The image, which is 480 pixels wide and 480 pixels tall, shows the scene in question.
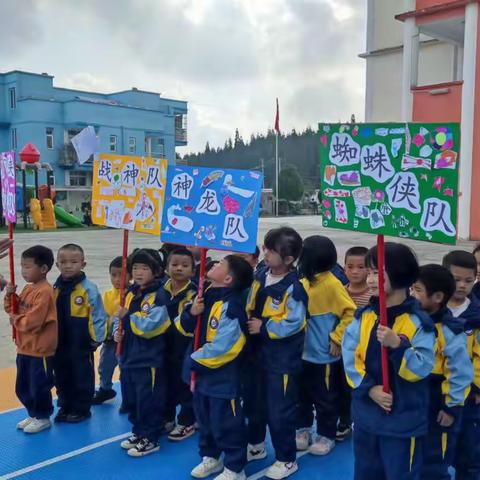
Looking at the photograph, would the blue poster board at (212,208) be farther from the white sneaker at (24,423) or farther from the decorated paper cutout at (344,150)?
the white sneaker at (24,423)

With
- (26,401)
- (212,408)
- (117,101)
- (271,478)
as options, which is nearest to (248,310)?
(212,408)

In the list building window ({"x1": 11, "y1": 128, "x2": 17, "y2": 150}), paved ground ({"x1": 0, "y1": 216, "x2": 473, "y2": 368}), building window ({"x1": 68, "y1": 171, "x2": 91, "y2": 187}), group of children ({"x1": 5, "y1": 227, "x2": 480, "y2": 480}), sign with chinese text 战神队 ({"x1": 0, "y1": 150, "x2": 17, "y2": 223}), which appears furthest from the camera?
building window ({"x1": 68, "y1": 171, "x2": 91, "y2": 187})

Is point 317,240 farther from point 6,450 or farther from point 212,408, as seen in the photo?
point 6,450

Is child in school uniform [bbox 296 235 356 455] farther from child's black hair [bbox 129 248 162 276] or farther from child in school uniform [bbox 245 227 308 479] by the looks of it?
child's black hair [bbox 129 248 162 276]

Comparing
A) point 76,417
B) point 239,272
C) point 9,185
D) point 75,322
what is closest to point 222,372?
point 239,272

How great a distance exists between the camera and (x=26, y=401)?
4152mm

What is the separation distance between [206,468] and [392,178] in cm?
212

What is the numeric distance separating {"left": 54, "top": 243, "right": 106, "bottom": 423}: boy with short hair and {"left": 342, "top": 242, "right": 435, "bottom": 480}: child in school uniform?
227 cm

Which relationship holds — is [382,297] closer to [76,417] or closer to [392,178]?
[392,178]

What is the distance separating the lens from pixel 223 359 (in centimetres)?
324

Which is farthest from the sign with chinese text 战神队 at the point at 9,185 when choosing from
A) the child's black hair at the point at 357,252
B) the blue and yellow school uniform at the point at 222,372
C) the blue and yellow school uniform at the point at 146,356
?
the child's black hair at the point at 357,252

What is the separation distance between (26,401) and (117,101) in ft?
126

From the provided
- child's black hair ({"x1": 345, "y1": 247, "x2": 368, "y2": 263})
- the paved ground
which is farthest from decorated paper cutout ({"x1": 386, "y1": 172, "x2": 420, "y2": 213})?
the paved ground

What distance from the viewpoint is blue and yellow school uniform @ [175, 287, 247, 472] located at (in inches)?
127
